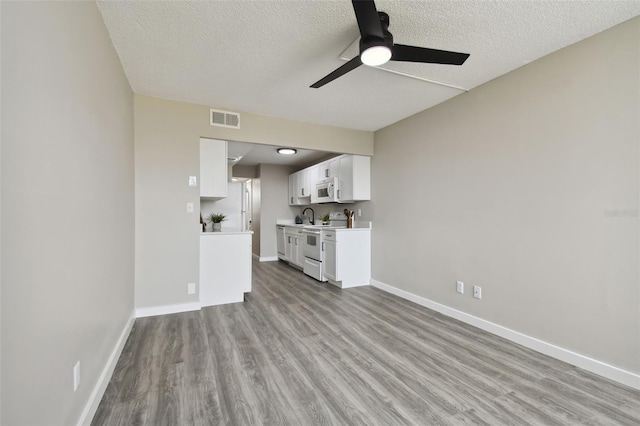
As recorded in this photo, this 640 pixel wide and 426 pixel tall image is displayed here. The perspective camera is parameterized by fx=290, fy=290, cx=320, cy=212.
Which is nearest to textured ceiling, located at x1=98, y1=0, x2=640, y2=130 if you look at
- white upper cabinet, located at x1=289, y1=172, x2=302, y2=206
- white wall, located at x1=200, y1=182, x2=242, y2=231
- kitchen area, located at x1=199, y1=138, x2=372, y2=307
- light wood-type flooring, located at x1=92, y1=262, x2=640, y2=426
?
kitchen area, located at x1=199, y1=138, x2=372, y2=307

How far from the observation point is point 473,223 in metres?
3.07

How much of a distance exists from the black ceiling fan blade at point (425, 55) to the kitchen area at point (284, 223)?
251 centimetres

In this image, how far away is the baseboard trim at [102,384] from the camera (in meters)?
1.54

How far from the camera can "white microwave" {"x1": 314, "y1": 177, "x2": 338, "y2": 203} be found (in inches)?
197

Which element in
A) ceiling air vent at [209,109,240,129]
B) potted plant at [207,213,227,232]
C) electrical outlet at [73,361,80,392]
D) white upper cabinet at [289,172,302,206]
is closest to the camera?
electrical outlet at [73,361,80,392]

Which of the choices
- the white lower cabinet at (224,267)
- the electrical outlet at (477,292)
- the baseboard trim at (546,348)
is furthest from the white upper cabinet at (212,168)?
the electrical outlet at (477,292)

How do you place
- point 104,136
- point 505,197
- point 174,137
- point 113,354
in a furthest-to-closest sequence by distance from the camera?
point 174,137
point 505,197
point 113,354
point 104,136

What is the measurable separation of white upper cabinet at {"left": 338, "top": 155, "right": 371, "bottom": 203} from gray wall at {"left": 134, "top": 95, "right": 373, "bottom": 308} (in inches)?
74.9

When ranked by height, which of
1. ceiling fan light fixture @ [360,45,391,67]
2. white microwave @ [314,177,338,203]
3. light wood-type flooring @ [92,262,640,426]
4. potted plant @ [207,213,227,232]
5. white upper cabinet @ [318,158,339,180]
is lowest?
light wood-type flooring @ [92,262,640,426]

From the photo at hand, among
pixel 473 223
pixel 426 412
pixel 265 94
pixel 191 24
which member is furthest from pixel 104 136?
pixel 473 223

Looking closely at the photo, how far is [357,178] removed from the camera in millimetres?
4645

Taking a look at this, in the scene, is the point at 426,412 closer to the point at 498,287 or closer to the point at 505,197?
the point at 498,287

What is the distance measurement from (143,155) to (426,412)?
11.5 ft

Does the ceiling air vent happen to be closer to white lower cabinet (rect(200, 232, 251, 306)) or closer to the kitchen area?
the kitchen area
